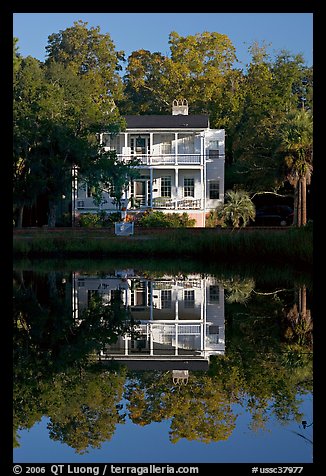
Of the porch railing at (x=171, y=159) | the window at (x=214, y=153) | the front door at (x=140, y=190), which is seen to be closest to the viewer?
the porch railing at (x=171, y=159)

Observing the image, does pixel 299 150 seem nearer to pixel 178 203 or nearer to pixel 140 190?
pixel 178 203

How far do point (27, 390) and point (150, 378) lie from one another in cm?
207

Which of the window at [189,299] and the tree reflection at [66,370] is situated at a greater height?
the window at [189,299]

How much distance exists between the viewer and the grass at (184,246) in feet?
101

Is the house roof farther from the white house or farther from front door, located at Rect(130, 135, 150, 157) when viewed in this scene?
front door, located at Rect(130, 135, 150, 157)

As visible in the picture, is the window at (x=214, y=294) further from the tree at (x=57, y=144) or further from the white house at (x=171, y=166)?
the white house at (x=171, y=166)

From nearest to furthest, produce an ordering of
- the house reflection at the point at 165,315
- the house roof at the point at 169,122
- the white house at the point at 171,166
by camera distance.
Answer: the house reflection at the point at 165,315, the white house at the point at 171,166, the house roof at the point at 169,122

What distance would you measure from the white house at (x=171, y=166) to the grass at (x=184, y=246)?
9.23 m

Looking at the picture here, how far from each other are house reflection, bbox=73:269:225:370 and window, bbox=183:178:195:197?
1785 cm

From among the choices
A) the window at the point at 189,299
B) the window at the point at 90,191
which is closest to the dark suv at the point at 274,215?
Answer: the window at the point at 90,191

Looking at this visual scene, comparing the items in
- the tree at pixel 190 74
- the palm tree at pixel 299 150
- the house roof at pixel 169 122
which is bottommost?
the palm tree at pixel 299 150

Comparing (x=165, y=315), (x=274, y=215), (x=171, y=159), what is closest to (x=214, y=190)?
(x=171, y=159)

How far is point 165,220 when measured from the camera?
4347cm

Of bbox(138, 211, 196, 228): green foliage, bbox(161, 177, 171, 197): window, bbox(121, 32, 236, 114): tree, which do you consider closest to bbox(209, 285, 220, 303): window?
bbox(138, 211, 196, 228): green foliage
